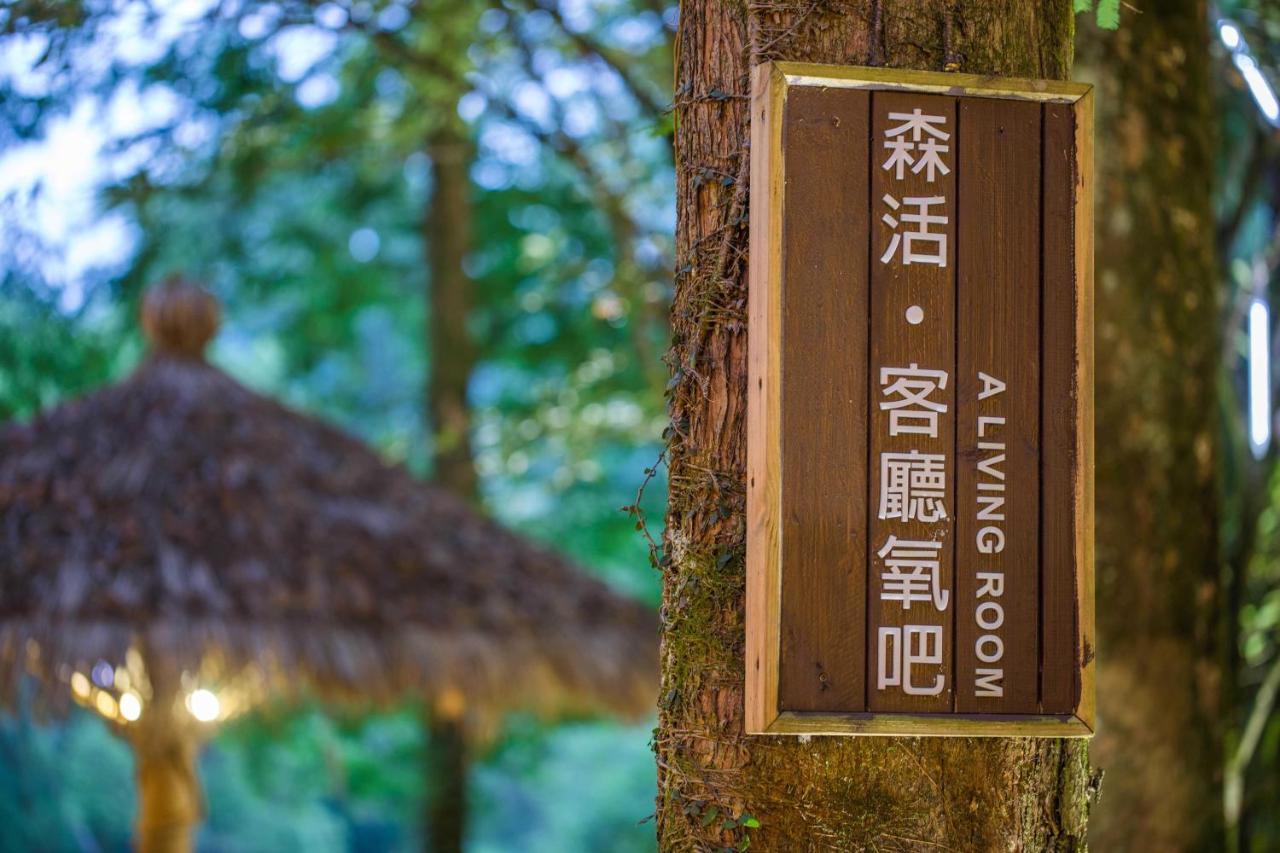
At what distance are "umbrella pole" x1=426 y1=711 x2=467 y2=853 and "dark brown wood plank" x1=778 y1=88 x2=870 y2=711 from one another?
754cm

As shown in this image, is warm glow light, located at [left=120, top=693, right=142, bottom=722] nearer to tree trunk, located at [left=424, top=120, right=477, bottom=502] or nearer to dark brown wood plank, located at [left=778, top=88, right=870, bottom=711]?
tree trunk, located at [left=424, top=120, right=477, bottom=502]

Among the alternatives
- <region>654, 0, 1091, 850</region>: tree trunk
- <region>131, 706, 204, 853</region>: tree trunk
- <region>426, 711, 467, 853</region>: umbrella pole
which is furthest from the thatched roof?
<region>654, 0, 1091, 850</region>: tree trunk

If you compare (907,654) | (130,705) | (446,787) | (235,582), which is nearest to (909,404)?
(907,654)

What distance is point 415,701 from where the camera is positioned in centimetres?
A: 642

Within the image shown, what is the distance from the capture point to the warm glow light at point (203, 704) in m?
5.79

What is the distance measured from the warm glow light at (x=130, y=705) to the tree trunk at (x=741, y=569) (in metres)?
4.26

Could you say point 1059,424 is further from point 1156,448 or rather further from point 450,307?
point 450,307

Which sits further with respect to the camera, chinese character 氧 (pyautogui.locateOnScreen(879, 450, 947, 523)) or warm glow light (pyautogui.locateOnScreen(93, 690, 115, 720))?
warm glow light (pyautogui.locateOnScreen(93, 690, 115, 720))

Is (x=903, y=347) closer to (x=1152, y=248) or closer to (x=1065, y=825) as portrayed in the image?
(x=1065, y=825)

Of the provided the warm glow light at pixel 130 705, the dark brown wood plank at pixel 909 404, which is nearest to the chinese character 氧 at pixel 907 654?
the dark brown wood plank at pixel 909 404

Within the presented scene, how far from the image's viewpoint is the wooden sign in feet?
6.34

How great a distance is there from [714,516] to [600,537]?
10.8 meters

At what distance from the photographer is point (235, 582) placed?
5.78 m

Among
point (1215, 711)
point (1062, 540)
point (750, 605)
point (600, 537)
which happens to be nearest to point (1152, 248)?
point (1215, 711)
